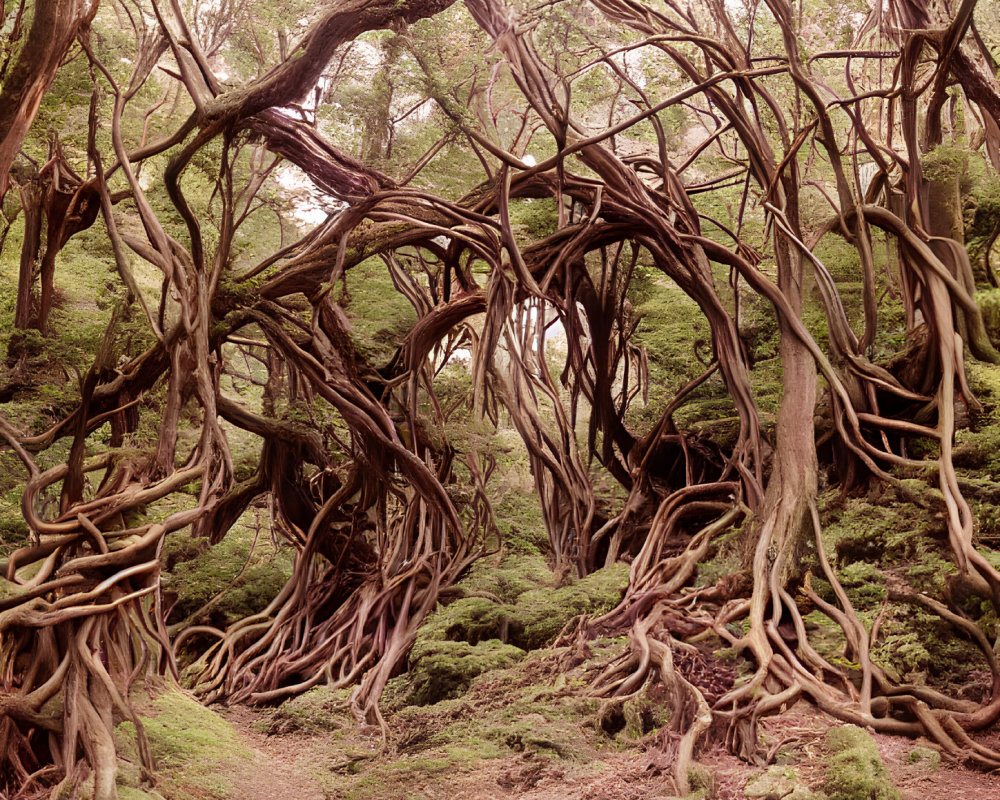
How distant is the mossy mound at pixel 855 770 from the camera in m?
2.48

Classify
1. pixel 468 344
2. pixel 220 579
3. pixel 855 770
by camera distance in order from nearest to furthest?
pixel 855 770
pixel 220 579
pixel 468 344

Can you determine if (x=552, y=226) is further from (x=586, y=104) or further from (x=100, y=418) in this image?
(x=100, y=418)

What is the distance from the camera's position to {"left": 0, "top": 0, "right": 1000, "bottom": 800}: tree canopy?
3.27 m

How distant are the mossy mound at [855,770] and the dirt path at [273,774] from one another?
1973mm

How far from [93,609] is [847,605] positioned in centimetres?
274

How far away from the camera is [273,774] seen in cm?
385

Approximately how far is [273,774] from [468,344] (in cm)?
437

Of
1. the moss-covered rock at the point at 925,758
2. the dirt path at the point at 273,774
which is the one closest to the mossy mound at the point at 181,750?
the dirt path at the point at 273,774

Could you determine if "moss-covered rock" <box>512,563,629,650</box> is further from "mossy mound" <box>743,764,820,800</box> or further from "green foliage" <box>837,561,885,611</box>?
"mossy mound" <box>743,764,820,800</box>

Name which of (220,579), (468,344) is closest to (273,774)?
(220,579)

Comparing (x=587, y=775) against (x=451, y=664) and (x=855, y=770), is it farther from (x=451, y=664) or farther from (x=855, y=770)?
(x=451, y=664)

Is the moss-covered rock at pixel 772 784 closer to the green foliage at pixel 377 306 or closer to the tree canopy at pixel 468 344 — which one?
the tree canopy at pixel 468 344

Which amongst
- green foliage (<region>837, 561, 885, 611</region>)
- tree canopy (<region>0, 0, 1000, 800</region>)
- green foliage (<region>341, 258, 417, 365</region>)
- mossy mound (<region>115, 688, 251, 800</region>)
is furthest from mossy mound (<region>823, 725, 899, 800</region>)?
green foliage (<region>341, 258, 417, 365</region>)

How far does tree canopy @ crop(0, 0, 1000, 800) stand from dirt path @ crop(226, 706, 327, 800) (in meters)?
0.53
